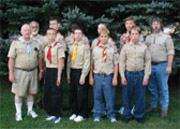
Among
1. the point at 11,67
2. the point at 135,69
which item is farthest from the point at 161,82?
the point at 11,67

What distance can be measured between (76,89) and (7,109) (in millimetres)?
1964

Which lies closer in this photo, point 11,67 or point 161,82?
point 11,67

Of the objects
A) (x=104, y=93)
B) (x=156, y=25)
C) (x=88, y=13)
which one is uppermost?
(x=88, y=13)

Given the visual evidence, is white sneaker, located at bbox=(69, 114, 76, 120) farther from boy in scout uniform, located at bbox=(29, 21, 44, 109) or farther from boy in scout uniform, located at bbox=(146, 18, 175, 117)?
boy in scout uniform, located at bbox=(146, 18, 175, 117)

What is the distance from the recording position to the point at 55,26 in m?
4.86

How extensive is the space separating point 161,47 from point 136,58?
2.56ft

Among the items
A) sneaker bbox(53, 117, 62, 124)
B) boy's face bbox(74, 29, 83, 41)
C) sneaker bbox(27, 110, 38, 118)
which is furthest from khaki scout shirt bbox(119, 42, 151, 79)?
sneaker bbox(27, 110, 38, 118)

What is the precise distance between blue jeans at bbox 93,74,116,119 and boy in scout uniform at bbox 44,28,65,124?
0.77 m

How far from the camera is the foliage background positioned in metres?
5.35

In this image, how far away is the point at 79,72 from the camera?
4.67 meters

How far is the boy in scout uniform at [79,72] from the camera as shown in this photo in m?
4.59

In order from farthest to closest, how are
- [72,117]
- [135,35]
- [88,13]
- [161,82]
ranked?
[88,13], [161,82], [72,117], [135,35]

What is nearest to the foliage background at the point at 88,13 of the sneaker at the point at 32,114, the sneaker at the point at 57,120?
the sneaker at the point at 32,114

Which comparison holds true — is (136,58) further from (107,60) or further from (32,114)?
(32,114)
